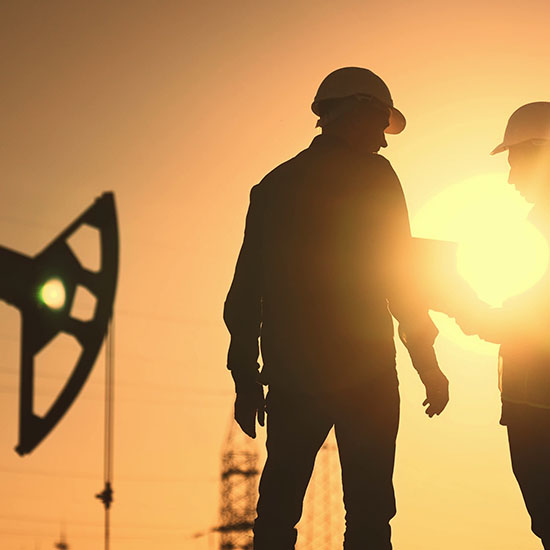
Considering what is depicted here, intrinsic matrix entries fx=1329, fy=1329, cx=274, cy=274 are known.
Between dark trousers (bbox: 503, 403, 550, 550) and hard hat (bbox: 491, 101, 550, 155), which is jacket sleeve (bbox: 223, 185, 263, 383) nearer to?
dark trousers (bbox: 503, 403, 550, 550)

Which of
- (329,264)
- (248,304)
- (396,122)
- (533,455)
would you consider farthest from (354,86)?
(533,455)

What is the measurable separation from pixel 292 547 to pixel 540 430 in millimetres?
2520

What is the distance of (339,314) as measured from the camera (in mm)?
8508

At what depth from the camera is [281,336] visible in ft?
28.2

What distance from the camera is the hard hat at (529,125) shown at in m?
10.5

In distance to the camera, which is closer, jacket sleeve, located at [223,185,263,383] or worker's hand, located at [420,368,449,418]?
worker's hand, located at [420,368,449,418]

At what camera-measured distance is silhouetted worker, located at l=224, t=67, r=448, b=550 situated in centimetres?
849

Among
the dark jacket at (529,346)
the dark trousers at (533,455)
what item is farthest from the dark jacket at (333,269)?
the dark trousers at (533,455)

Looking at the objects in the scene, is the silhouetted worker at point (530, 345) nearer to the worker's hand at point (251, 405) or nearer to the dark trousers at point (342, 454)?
the dark trousers at point (342, 454)

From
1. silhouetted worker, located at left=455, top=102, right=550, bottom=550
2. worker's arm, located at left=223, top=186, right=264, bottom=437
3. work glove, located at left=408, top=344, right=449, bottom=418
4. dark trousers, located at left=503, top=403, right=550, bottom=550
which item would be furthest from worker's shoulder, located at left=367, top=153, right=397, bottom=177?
dark trousers, located at left=503, top=403, right=550, bottom=550

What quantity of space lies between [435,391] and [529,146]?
8.72 feet

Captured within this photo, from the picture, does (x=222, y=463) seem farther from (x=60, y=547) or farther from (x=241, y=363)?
(x=241, y=363)

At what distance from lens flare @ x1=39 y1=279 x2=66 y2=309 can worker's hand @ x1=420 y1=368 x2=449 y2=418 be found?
17396mm

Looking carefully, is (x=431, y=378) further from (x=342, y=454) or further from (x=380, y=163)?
(x=380, y=163)
